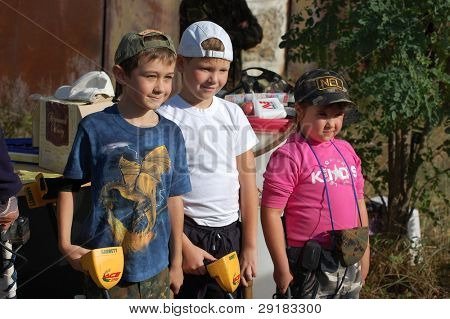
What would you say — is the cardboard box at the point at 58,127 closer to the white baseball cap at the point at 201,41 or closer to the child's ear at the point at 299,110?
the white baseball cap at the point at 201,41

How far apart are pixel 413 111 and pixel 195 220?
1.85 m

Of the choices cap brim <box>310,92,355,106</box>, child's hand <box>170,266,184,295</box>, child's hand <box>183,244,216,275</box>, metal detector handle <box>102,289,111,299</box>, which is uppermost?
cap brim <box>310,92,355,106</box>

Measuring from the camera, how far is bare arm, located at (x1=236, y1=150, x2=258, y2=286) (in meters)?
3.63

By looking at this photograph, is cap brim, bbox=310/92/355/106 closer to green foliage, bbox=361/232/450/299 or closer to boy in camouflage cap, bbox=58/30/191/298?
boy in camouflage cap, bbox=58/30/191/298

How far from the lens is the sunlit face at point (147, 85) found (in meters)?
3.29

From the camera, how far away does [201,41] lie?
11.7ft

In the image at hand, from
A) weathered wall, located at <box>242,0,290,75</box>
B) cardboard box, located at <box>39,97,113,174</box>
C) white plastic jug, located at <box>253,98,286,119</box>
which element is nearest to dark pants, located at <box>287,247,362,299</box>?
white plastic jug, located at <box>253,98,286,119</box>

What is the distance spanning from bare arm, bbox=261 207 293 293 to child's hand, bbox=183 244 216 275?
25cm

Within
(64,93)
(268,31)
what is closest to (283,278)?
(64,93)

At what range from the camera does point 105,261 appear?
10.3ft

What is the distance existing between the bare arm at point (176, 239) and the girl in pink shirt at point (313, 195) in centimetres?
34

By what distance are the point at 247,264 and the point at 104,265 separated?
2.37 ft

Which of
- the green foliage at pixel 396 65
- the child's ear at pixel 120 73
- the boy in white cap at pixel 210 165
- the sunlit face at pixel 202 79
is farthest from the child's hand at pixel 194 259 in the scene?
the green foliage at pixel 396 65
